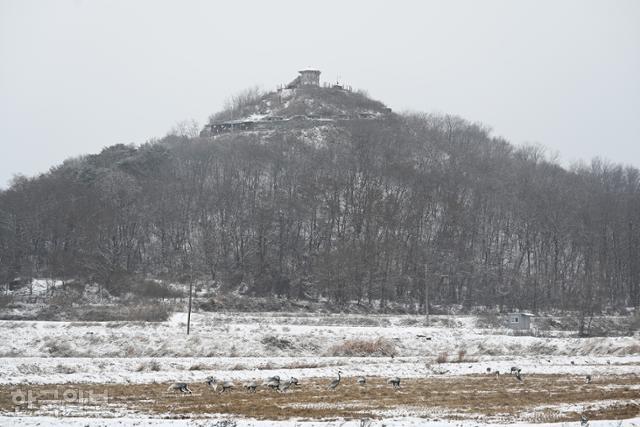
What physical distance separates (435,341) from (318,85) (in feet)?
298

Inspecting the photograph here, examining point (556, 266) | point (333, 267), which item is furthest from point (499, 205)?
point (333, 267)

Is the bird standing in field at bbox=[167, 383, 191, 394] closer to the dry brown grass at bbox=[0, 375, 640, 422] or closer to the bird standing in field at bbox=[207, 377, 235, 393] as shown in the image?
the dry brown grass at bbox=[0, 375, 640, 422]

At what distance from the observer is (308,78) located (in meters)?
134

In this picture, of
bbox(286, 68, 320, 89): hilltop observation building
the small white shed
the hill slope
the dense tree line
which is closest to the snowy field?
the small white shed

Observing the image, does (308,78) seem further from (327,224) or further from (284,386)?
(284,386)

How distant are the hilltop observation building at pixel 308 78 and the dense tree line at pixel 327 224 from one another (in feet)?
70.8

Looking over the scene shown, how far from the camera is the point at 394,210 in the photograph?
90250 mm

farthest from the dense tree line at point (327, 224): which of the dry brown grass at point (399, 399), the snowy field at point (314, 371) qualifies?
the dry brown grass at point (399, 399)

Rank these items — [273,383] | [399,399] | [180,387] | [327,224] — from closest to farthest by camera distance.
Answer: [399,399], [180,387], [273,383], [327,224]

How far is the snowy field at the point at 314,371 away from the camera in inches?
912

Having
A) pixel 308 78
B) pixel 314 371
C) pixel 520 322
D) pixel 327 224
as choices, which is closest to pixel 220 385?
pixel 314 371

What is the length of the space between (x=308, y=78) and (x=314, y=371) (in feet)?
339

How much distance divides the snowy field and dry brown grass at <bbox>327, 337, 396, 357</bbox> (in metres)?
0.09

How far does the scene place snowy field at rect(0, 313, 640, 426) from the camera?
23156 mm
